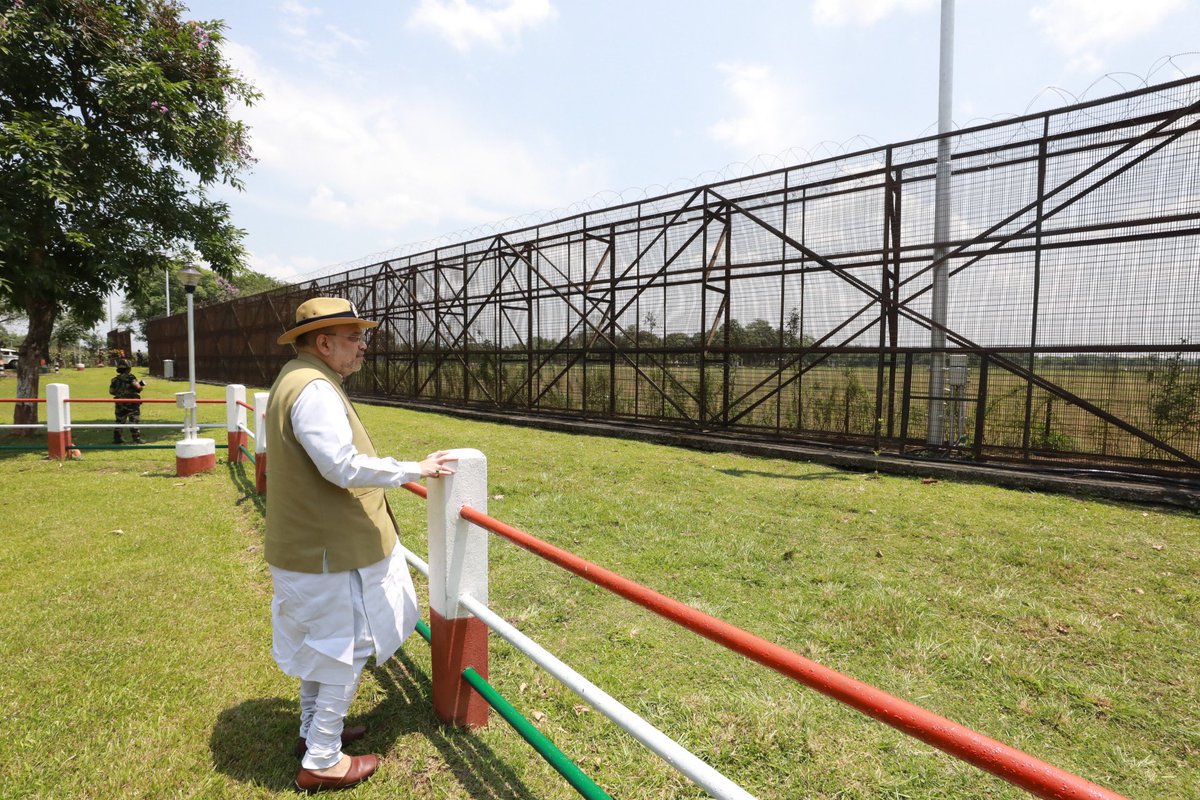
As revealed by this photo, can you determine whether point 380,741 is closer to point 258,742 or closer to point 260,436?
point 258,742

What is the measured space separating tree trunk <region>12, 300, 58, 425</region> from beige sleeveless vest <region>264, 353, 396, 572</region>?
13852mm

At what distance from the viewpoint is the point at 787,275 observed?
32.8 ft

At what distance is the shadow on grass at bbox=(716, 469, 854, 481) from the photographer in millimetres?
7695

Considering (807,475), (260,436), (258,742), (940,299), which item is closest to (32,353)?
(260,436)

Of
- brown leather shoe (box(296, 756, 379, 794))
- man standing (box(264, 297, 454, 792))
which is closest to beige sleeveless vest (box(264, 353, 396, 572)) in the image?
man standing (box(264, 297, 454, 792))

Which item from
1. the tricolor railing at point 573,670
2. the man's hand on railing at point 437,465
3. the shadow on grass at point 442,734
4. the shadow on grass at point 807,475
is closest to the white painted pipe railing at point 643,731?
the tricolor railing at point 573,670

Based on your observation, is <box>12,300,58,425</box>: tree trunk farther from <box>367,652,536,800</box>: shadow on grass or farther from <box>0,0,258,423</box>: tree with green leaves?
<box>367,652,536,800</box>: shadow on grass

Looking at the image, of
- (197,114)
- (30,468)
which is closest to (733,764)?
(30,468)

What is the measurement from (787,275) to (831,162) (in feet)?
5.90

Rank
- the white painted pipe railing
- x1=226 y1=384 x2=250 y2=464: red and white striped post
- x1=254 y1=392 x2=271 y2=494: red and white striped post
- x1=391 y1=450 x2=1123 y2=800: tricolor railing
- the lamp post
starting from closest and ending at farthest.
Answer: x1=391 y1=450 x2=1123 y2=800: tricolor railing, the white painted pipe railing, x1=254 y1=392 x2=271 y2=494: red and white striped post, the lamp post, x1=226 y1=384 x2=250 y2=464: red and white striped post

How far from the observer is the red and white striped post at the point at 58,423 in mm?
9008

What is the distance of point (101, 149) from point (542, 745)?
14.2 metres

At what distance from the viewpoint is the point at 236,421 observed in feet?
27.8

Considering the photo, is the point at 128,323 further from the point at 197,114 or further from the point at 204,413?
the point at 197,114
